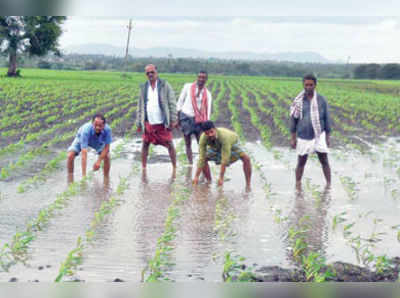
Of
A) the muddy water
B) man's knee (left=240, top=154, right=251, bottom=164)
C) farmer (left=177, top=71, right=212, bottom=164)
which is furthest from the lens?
farmer (left=177, top=71, right=212, bottom=164)

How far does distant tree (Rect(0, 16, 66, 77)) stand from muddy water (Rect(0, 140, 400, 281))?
35702 millimetres

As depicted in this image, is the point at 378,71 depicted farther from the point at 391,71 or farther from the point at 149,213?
the point at 149,213

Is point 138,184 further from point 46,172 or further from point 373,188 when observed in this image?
point 373,188

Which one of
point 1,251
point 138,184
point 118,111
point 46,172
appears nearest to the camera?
point 1,251

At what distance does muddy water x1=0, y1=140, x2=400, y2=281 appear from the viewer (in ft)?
14.3

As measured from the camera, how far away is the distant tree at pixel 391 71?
71.4 meters

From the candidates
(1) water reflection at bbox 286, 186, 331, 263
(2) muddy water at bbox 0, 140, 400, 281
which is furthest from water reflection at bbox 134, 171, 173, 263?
(1) water reflection at bbox 286, 186, 331, 263

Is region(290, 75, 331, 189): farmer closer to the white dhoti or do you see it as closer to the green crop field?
the white dhoti

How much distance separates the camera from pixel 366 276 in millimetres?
4180

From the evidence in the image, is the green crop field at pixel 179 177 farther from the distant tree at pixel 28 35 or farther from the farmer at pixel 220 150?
the distant tree at pixel 28 35

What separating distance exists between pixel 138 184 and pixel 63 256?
3208 millimetres

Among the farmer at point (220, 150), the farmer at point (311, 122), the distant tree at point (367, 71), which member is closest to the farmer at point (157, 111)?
the farmer at point (220, 150)

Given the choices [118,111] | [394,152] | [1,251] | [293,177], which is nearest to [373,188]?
[293,177]

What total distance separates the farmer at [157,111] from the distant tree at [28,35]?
1372 inches
